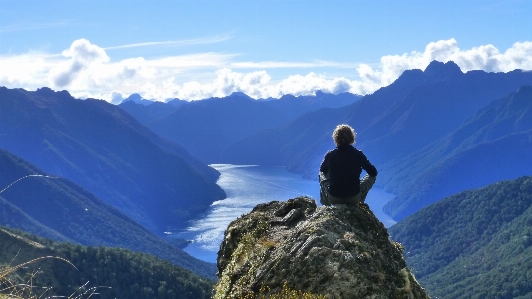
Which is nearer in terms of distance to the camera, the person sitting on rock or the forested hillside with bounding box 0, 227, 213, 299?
the person sitting on rock

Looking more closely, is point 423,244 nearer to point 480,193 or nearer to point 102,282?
point 480,193

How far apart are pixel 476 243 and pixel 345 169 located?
578ft

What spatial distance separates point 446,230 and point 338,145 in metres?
189

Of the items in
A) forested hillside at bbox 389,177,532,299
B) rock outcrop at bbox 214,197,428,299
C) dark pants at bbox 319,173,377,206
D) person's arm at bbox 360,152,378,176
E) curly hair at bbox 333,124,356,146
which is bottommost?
rock outcrop at bbox 214,197,428,299

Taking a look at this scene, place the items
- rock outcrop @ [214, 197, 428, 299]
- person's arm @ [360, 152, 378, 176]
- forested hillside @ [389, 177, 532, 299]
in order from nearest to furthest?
rock outcrop @ [214, 197, 428, 299]
person's arm @ [360, 152, 378, 176]
forested hillside @ [389, 177, 532, 299]

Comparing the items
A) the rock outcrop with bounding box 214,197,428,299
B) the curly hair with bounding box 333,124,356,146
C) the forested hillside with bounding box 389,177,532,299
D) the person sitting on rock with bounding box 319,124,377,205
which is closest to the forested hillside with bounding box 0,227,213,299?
the forested hillside with bounding box 389,177,532,299

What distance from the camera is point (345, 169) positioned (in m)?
8.52

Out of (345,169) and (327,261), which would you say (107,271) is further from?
(327,261)

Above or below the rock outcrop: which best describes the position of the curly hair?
above

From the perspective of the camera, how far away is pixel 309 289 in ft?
18.6

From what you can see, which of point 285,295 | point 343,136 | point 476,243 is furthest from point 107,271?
point 476,243

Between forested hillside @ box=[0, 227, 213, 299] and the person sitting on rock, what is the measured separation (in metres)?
66.7

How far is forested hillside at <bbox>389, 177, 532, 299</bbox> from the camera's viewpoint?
11812 cm

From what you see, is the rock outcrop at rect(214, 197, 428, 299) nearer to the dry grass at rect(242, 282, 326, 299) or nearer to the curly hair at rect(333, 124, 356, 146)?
the dry grass at rect(242, 282, 326, 299)
